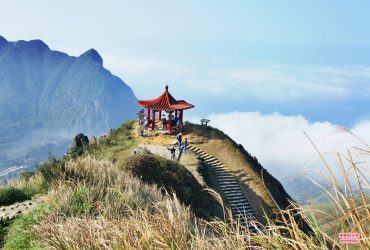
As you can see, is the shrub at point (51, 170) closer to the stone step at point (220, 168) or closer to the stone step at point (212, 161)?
the stone step at point (220, 168)

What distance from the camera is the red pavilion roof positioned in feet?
125

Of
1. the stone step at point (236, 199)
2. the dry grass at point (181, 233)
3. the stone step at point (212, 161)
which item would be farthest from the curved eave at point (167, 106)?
the dry grass at point (181, 233)

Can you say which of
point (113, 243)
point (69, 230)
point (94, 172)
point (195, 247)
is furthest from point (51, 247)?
point (94, 172)

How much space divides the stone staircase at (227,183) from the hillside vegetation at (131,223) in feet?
60.1

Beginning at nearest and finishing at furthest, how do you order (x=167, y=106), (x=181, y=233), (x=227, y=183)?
1. (x=181, y=233)
2. (x=227, y=183)
3. (x=167, y=106)

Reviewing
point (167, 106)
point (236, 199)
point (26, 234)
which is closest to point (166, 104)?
point (167, 106)

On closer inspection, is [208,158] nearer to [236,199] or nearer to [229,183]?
[229,183]

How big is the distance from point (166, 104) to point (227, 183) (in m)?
9.51

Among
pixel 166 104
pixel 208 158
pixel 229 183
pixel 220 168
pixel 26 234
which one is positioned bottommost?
pixel 229 183

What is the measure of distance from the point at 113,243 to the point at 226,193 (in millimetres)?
26466

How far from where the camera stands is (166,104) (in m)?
38.6

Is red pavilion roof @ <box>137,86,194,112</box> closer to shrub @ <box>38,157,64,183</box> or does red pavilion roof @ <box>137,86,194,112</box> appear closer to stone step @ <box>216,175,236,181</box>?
stone step @ <box>216,175,236,181</box>

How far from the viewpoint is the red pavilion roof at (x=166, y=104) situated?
3811 cm

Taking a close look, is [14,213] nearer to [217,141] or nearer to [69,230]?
[69,230]
